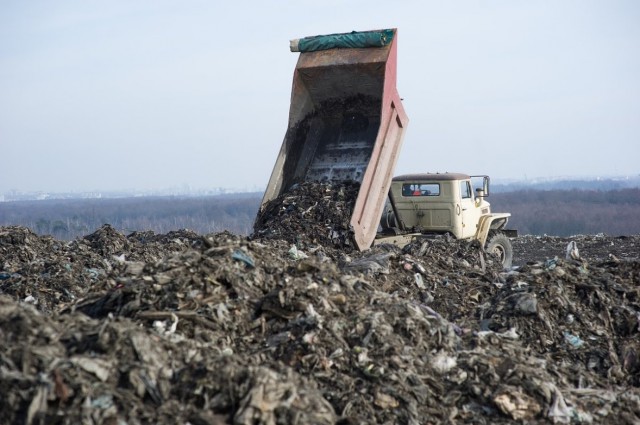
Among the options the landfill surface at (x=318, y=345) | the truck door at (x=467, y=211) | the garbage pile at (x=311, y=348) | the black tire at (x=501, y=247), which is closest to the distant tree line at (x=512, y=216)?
the black tire at (x=501, y=247)

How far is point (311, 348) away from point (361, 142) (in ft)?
18.8

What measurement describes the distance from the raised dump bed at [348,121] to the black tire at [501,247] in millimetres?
2567

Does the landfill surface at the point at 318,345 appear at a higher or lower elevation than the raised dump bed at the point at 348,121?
lower

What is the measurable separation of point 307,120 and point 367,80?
1059 mm

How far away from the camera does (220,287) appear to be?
572cm

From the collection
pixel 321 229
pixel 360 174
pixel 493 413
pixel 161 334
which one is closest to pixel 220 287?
pixel 161 334

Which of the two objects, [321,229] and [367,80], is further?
[367,80]

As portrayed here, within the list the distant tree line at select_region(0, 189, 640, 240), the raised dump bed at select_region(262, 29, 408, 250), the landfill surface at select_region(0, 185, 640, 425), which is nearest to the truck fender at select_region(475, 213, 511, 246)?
the raised dump bed at select_region(262, 29, 408, 250)

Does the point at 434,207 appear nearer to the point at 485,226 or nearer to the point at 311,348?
the point at 485,226

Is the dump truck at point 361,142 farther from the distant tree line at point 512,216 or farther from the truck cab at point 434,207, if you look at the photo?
the distant tree line at point 512,216

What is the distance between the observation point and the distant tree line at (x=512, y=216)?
53281mm

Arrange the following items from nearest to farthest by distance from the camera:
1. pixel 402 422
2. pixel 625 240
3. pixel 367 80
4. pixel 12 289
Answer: pixel 402 422
pixel 12 289
pixel 367 80
pixel 625 240

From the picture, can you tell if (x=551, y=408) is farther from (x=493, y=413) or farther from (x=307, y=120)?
(x=307, y=120)

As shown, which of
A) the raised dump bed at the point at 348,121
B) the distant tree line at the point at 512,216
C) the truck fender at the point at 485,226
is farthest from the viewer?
the distant tree line at the point at 512,216
